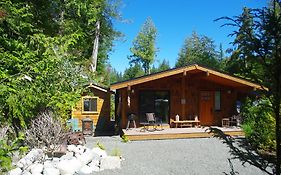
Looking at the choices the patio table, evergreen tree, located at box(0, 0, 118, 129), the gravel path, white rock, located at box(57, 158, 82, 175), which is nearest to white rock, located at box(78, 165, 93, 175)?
white rock, located at box(57, 158, 82, 175)

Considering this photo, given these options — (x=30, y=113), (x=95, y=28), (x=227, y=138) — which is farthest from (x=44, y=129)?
(x=95, y=28)

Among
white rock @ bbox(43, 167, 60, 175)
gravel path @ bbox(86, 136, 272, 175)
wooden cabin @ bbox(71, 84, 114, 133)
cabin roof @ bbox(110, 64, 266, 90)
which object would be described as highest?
cabin roof @ bbox(110, 64, 266, 90)

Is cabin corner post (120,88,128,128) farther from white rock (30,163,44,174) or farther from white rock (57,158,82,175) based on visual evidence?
white rock (30,163,44,174)

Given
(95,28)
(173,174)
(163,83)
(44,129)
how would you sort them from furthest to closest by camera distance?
(95,28), (163,83), (44,129), (173,174)

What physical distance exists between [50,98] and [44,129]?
4.48 ft

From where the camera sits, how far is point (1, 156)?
2814 millimetres

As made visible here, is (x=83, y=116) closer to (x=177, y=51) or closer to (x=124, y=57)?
(x=124, y=57)

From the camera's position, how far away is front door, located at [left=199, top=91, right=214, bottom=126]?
54.3 feet

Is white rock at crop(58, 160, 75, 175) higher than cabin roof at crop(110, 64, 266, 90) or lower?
→ lower

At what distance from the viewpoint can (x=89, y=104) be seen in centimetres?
1708

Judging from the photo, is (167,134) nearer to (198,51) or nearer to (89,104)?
(89,104)

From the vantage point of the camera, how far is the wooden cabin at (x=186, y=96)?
15.2 m

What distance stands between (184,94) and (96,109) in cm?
559

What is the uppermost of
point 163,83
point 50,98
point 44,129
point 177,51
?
point 177,51
